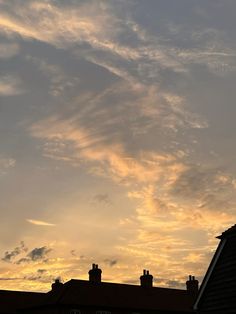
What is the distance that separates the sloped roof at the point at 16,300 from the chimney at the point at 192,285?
19.6 meters

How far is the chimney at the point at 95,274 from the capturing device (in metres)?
59.1

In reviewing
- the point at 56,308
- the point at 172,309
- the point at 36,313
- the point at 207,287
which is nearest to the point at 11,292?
the point at 36,313

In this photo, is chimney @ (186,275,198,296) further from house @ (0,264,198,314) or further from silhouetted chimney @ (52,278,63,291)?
silhouetted chimney @ (52,278,63,291)

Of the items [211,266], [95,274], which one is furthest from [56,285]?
[211,266]

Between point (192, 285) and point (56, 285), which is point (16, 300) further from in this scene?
point (192, 285)

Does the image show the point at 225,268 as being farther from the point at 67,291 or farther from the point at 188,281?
the point at 188,281

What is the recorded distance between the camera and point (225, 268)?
2156cm

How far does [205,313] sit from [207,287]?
1.15 meters

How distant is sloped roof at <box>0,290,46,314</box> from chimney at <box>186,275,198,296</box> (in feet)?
64.3

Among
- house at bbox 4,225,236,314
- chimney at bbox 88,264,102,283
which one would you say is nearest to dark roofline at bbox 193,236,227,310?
house at bbox 4,225,236,314

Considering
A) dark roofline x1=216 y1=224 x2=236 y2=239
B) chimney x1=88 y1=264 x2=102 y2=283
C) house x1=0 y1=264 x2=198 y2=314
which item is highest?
chimney x1=88 y1=264 x2=102 y2=283

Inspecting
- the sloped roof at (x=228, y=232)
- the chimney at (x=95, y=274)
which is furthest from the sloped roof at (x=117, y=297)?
the sloped roof at (x=228, y=232)

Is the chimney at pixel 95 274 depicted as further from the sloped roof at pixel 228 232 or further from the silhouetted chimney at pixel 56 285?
the sloped roof at pixel 228 232

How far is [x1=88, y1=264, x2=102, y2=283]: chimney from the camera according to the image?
59062 millimetres
